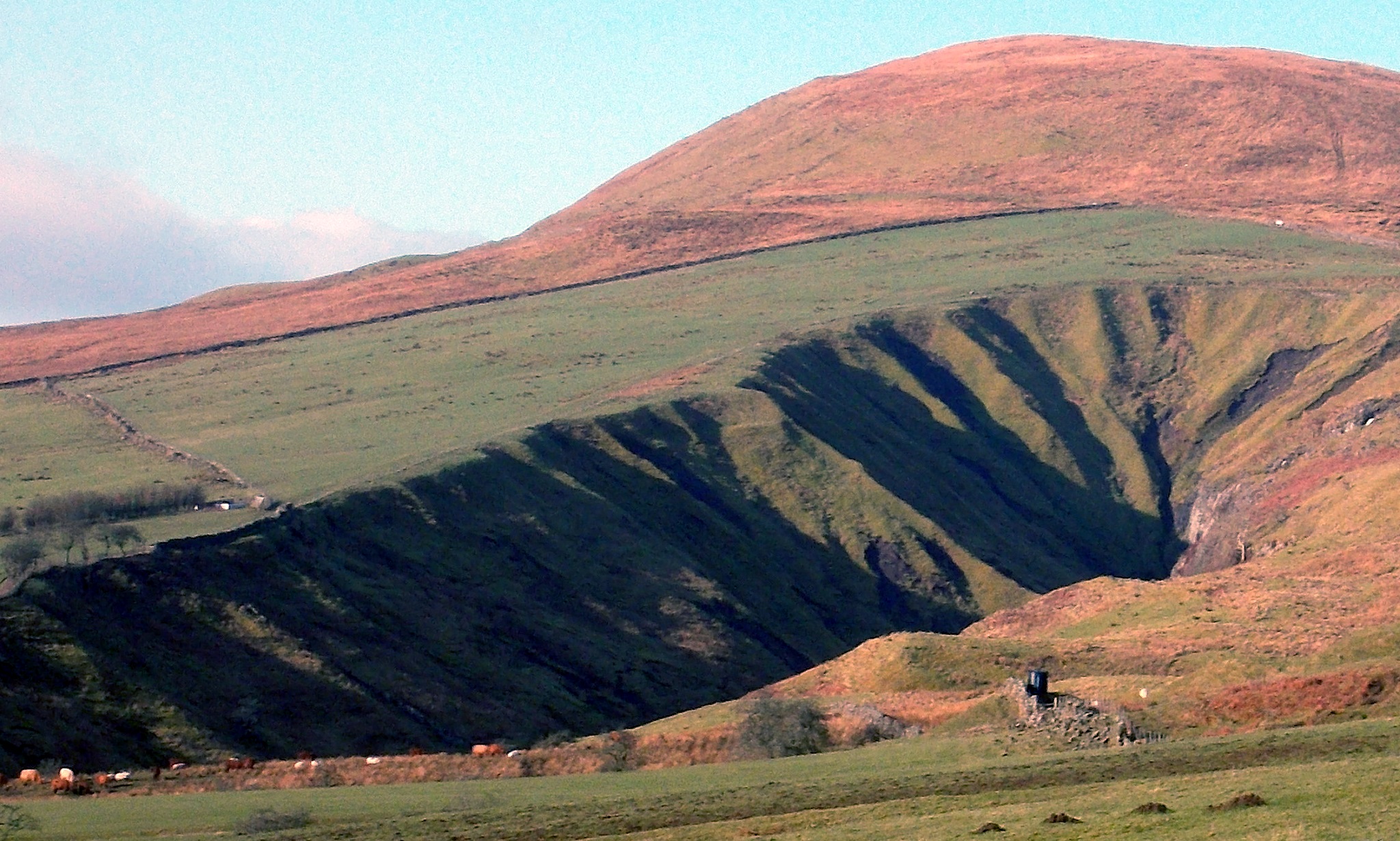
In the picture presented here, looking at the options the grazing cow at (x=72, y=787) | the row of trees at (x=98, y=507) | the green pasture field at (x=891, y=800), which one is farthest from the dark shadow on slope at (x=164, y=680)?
the green pasture field at (x=891, y=800)

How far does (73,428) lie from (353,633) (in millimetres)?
51231

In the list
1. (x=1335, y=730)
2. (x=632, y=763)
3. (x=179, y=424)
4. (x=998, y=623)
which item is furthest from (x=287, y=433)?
(x=1335, y=730)

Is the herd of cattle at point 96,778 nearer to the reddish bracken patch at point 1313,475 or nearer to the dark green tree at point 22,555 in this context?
the dark green tree at point 22,555

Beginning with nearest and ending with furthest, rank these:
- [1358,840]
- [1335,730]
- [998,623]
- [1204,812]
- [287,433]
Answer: [1358,840]
[1204,812]
[1335,730]
[998,623]
[287,433]

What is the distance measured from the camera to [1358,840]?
25.5 meters

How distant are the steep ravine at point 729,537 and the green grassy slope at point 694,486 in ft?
0.82

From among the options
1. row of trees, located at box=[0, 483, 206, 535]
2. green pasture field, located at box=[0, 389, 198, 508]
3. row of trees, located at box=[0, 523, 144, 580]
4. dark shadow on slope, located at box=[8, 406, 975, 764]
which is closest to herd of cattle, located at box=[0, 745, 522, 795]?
dark shadow on slope, located at box=[8, 406, 975, 764]

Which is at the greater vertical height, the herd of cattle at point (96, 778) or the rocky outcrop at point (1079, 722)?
the herd of cattle at point (96, 778)

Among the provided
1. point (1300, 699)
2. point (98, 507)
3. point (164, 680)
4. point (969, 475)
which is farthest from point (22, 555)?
point (969, 475)

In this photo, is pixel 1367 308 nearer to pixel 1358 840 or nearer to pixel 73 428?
pixel 73 428

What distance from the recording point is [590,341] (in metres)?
146

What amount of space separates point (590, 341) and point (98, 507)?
6097cm

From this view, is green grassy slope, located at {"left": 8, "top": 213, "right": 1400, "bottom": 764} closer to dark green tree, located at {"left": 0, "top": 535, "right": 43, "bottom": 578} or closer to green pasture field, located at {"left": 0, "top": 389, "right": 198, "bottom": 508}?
dark green tree, located at {"left": 0, "top": 535, "right": 43, "bottom": 578}

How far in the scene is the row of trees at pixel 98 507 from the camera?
291ft
